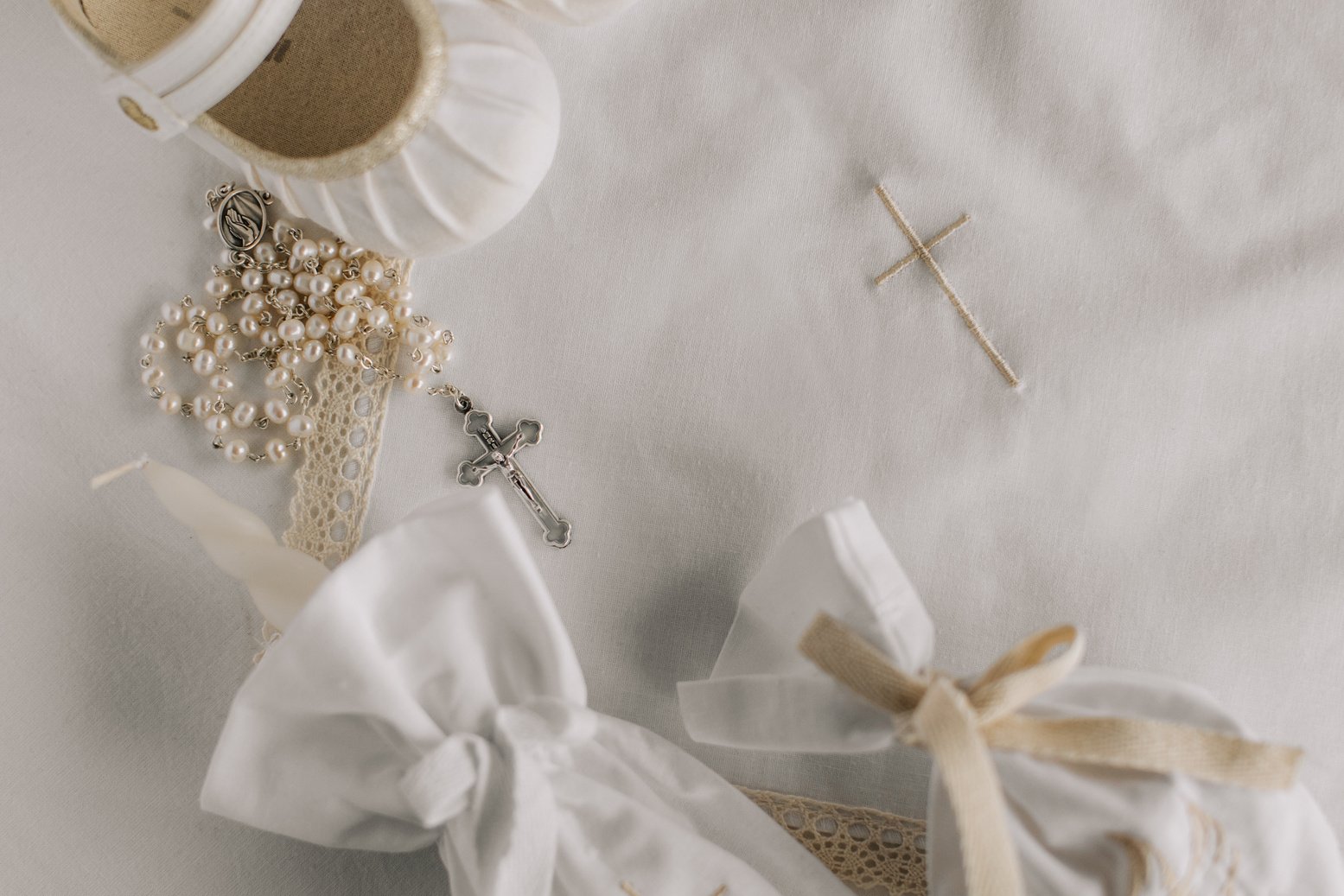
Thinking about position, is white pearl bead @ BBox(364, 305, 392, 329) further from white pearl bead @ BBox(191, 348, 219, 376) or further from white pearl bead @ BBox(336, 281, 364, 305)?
white pearl bead @ BBox(191, 348, 219, 376)

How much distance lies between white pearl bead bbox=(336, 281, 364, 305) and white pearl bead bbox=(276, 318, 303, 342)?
45 millimetres

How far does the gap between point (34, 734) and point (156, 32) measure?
0.65 m

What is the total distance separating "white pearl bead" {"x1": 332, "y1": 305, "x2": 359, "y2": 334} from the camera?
2.92ft

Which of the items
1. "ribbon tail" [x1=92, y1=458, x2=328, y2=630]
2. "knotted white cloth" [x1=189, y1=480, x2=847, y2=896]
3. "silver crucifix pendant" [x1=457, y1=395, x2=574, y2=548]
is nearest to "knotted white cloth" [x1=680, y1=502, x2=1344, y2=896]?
"knotted white cloth" [x1=189, y1=480, x2=847, y2=896]

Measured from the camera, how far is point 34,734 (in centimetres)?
90

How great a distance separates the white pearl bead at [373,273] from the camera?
2.99 feet

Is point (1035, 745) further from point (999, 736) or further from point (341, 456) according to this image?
point (341, 456)

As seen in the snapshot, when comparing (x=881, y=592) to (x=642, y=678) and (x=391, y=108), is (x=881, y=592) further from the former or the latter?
(x=391, y=108)

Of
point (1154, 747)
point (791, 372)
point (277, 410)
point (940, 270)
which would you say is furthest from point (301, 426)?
point (1154, 747)

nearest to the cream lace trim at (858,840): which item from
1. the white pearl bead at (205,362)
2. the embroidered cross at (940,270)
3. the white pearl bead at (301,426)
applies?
the embroidered cross at (940,270)

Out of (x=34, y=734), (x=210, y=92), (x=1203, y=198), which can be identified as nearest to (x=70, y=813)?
(x=34, y=734)

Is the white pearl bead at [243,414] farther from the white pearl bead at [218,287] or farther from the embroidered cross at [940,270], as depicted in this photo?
the embroidered cross at [940,270]

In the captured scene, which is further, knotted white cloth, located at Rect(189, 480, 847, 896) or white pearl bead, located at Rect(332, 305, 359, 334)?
white pearl bead, located at Rect(332, 305, 359, 334)

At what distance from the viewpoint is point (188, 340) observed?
90 cm
